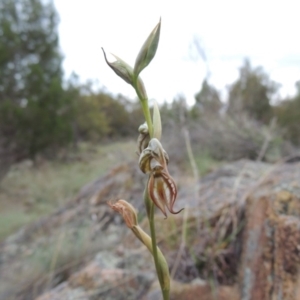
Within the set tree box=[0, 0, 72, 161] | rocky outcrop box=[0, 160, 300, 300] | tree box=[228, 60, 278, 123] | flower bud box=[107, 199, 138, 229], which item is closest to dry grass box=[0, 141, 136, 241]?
tree box=[0, 0, 72, 161]

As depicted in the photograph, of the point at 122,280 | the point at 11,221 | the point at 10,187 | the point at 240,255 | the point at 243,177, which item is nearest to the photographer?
the point at 240,255

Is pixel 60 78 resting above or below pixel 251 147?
above

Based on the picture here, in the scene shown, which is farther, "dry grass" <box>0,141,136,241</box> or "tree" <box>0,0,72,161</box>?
"tree" <box>0,0,72,161</box>

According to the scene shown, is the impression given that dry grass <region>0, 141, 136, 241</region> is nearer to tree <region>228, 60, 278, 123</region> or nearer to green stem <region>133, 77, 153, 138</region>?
tree <region>228, 60, 278, 123</region>

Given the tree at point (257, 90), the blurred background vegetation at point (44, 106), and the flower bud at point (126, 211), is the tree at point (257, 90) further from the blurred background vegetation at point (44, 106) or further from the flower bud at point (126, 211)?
the flower bud at point (126, 211)

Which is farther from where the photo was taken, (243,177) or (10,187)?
(10,187)

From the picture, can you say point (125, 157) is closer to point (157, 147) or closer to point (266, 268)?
point (266, 268)

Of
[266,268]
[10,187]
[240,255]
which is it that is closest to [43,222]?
[240,255]

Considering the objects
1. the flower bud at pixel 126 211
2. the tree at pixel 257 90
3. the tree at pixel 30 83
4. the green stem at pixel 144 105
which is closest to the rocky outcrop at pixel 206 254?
the flower bud at pixel 126 211

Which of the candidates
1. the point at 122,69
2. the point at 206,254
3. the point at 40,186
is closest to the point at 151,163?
the point at 122,69
